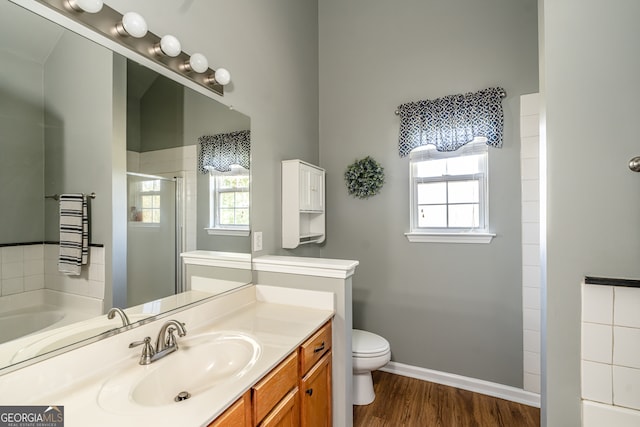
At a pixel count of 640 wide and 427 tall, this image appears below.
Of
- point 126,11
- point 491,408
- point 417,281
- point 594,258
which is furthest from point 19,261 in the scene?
point 491,408

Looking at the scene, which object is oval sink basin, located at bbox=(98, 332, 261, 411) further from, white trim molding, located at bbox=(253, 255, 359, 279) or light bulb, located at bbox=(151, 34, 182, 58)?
light bulb, located at bbox=(151, 34, 182, 58)

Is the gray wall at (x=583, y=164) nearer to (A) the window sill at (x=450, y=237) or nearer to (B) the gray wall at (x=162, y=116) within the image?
(A) the window sill at (x=450, y=237)

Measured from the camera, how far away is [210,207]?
1.53m

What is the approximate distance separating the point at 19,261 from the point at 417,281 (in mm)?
2362

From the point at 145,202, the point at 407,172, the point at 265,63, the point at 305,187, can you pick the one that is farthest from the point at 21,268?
the point at 407,172

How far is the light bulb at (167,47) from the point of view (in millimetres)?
1226

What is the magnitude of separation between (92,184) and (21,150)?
0.21m

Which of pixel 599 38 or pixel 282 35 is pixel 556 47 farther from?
pixel 282 35

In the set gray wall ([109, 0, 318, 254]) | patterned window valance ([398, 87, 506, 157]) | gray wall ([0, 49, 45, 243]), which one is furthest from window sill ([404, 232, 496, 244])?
gray wall ([0, 49, 45, 243])

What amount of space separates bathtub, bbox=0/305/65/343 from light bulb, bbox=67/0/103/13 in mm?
1010

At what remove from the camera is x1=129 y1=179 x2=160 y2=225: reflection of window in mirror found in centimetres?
116

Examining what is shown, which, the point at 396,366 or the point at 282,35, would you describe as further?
the point at 396,366

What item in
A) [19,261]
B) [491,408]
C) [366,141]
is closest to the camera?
[19,261]

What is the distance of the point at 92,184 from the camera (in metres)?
1.03
